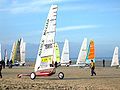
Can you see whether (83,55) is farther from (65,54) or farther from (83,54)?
(65,54)

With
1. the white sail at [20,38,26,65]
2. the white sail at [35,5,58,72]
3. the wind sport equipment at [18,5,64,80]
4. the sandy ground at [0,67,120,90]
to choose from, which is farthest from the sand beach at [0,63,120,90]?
the white sail at [20,38,26,65]

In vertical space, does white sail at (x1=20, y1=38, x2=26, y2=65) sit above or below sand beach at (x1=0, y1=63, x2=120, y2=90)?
above

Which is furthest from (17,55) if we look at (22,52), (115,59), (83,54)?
(115,59)

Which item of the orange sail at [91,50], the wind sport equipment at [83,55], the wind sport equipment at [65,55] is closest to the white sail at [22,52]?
the wind sport equipment at [65,55]

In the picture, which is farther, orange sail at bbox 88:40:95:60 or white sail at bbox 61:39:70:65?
white sail at bbox 61:39:70:65

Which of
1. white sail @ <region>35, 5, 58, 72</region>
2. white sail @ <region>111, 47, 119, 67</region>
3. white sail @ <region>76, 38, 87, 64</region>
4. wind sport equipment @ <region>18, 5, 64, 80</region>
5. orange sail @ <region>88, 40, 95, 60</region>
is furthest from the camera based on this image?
white sail @ <region>111, 47, 119, 67</region>

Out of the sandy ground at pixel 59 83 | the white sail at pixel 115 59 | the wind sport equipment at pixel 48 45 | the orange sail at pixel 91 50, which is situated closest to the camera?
the sandy ground at pixel 59 83

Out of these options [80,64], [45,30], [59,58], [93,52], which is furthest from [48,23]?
[59,58]

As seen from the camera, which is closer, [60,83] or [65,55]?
[60,83]

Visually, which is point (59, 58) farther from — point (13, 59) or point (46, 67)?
point (46, 67)

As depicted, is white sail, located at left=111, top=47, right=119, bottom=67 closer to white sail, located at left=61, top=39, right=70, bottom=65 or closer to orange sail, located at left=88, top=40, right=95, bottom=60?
white sail, located at left=61, top=39, right=70, bottom=65

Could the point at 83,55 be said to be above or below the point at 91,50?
below

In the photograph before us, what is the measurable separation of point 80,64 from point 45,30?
2776cm

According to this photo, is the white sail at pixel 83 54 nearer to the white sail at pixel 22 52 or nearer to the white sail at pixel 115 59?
the white sail at pixel 115 59
